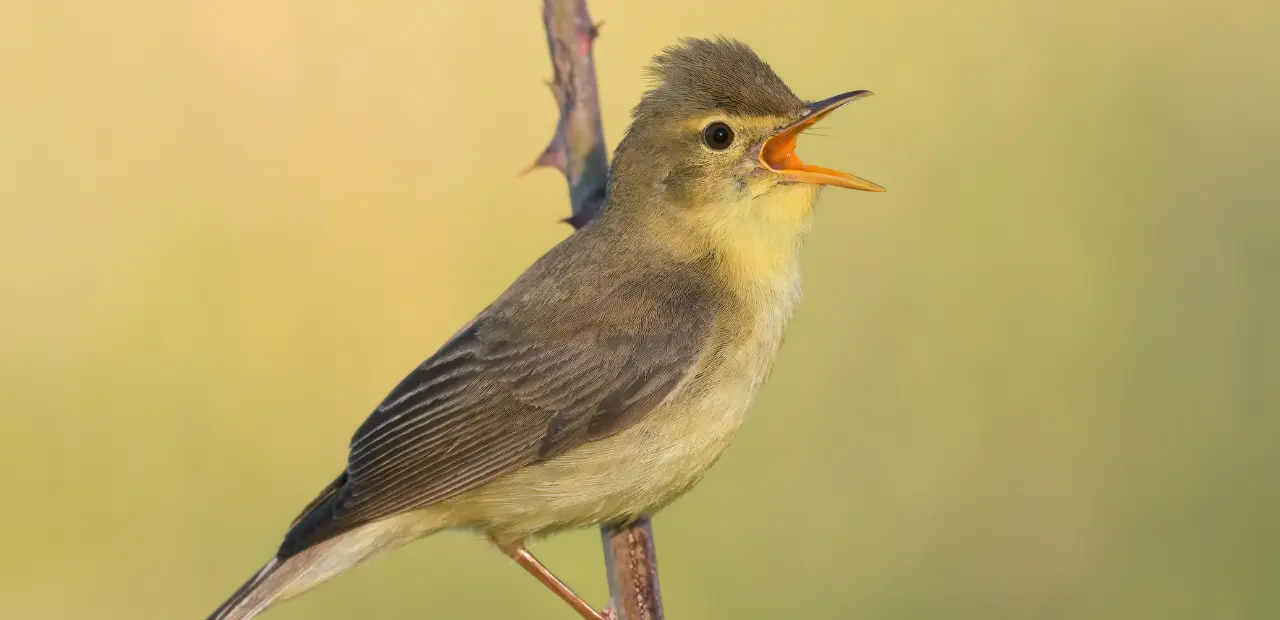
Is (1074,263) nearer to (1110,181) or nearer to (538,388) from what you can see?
(1110,181)

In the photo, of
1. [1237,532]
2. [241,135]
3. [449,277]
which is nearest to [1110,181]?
[1237,532]

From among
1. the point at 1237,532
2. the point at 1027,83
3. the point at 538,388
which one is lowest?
the point at 1237,532

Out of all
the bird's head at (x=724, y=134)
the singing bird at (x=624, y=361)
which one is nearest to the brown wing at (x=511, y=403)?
the singing bird at (x=624, y=361)

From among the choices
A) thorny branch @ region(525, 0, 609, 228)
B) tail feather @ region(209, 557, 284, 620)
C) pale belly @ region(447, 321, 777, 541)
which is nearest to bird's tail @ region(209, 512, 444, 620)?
tail feather @ region(209, 557, 284, 620)

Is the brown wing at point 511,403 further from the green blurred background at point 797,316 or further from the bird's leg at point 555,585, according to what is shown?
the green blurred background at point 797,316

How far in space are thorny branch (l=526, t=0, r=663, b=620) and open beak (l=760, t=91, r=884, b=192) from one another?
18.0 inches

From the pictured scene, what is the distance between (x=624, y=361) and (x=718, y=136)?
0.60 m

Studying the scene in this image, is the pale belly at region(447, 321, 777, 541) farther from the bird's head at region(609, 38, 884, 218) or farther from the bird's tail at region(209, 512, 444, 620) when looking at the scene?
the bird's head at region(609, 38, 884, 218)

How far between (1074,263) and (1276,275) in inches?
25.5

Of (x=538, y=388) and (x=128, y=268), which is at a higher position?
(x=128, y=268)

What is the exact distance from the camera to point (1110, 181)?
5246mm

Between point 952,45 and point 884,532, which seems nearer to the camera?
point 884,532

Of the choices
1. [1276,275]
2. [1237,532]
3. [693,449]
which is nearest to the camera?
[693,449]

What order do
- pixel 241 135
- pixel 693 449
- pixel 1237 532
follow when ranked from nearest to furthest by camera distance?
1. pixel 693 449
2. pixel 1237 532
3. pixel 241 135
